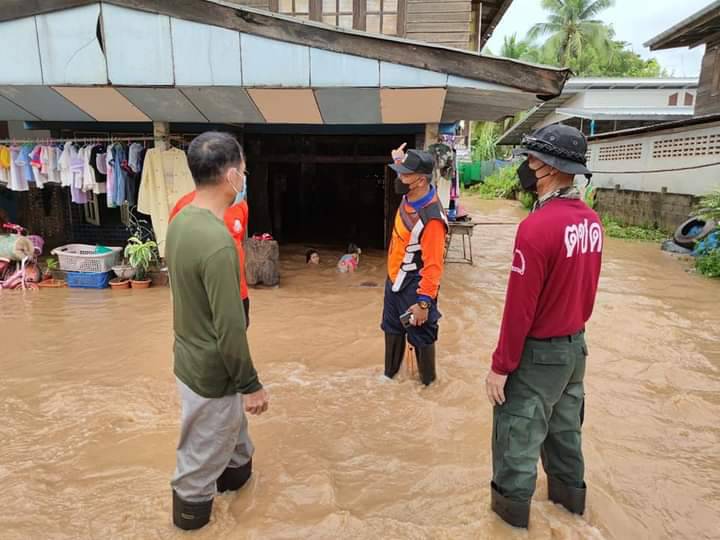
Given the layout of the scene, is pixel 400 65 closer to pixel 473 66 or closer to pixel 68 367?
pixel 473 66

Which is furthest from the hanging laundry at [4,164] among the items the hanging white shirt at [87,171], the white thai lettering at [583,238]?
the white thai lettering at [583,238]

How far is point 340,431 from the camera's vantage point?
3.72 m

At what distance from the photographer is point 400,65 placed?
5.92 m

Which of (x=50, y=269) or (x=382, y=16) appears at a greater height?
(x=382, y=16)

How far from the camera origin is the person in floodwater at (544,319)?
2.17 m

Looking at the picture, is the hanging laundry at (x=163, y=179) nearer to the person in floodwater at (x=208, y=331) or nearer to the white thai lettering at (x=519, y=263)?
the person in floodwater at (x=208, y=331)

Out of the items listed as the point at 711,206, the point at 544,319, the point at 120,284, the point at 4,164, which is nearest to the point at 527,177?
the point at 544,319

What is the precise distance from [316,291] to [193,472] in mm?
5289

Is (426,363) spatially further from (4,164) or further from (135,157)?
(4,164)

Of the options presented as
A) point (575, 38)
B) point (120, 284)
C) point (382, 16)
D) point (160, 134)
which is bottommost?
point (120, 284)

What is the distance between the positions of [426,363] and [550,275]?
2238 mm

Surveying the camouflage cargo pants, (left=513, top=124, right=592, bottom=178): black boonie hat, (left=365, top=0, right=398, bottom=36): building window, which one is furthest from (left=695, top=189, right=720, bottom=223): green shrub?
(left=513, top=124, right=592, bottom=178): black boonie hat

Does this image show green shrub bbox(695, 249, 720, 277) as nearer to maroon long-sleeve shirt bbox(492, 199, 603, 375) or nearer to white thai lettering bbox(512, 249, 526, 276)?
maroon long-sleeve shirt bbox(492, 199, 603, 375)

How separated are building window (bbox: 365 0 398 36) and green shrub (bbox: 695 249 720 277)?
6.87 meters
